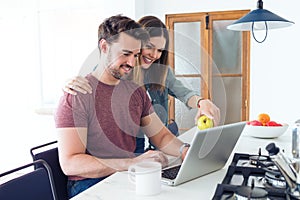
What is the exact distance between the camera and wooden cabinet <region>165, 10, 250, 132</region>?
3.29m

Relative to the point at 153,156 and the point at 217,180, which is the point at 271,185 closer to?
the point at 217,180

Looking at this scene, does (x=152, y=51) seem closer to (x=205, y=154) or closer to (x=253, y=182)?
(x=205, y=154)

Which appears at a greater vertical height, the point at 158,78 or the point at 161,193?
the point at 158,78

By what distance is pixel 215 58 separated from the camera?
340cm

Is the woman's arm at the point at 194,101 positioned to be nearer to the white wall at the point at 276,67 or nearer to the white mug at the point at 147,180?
the white mug at the point at 147,180

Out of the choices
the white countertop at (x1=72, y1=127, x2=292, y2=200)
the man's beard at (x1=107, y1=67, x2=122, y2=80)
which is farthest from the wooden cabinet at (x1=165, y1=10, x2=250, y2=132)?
the white countertop at (x1=72, y1=127, x2=292, y2=200)

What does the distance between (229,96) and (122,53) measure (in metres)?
2.22

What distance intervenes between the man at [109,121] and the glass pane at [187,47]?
198 cm

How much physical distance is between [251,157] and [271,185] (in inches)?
11.5

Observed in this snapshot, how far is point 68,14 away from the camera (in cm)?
354

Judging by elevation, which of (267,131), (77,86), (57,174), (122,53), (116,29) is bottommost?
(57,174)

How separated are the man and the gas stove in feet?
0.88

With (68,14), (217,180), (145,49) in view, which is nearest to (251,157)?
(217,180)

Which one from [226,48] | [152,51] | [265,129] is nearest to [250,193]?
[265,129]
